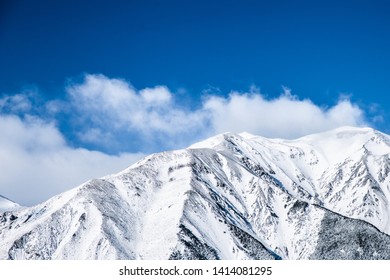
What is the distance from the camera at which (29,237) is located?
650 ft

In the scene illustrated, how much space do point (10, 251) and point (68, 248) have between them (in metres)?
23.3
